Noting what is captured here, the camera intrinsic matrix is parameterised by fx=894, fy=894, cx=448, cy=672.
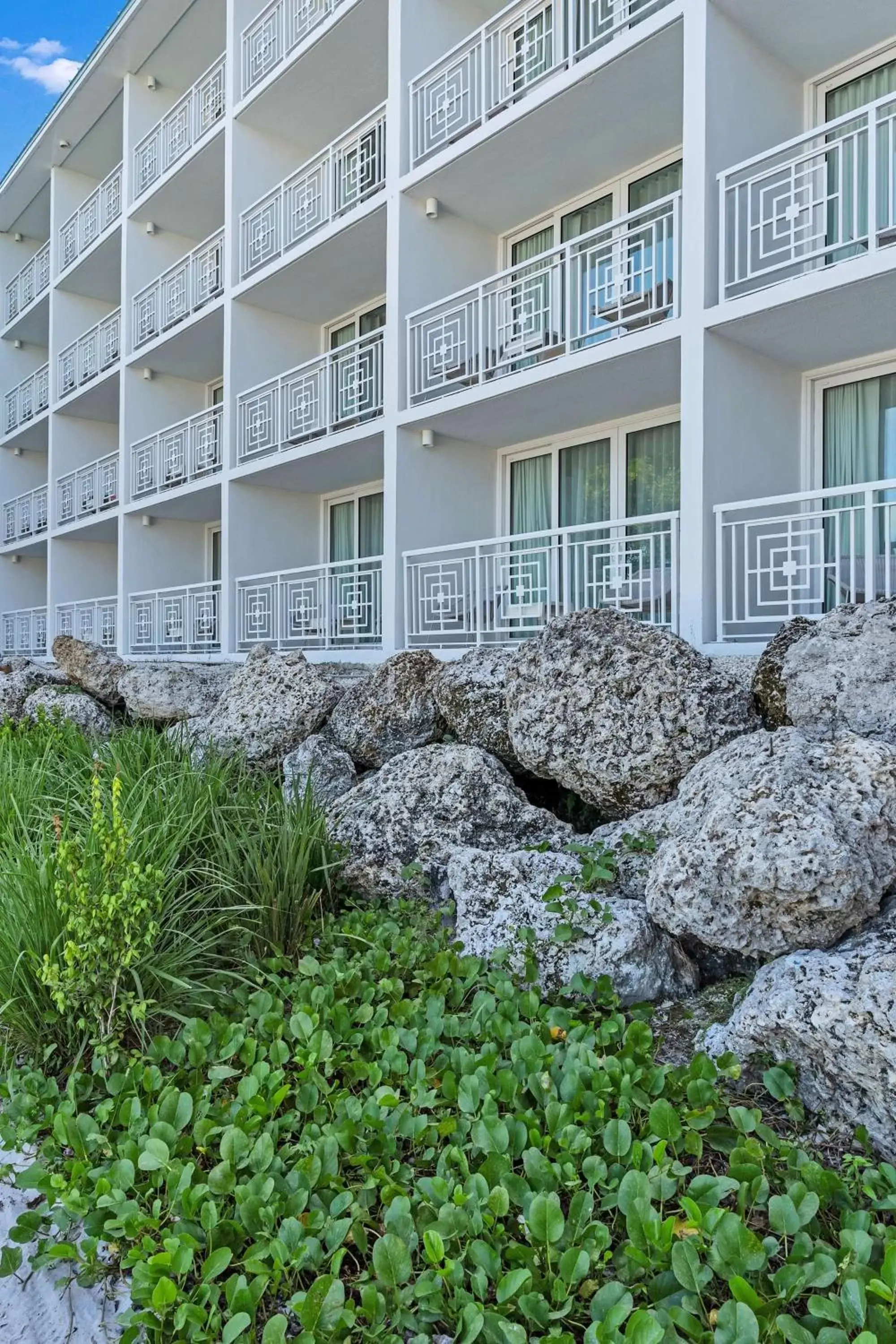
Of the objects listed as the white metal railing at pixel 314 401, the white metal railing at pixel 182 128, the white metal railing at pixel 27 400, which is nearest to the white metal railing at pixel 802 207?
the white metal railing at pixel 314 401

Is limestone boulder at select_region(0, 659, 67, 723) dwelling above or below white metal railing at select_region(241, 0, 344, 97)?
below

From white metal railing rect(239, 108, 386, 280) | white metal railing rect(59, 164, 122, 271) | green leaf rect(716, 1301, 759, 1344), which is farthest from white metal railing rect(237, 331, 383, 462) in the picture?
green leaf rect(716, 1301, 759, 1344)

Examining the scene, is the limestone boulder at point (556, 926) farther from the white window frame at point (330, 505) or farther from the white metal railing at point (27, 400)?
the white metal railing at point (27, 400)

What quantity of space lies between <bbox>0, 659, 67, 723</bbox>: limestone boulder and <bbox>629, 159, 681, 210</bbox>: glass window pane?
27.5 ft

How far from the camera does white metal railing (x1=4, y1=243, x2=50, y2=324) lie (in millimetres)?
19453

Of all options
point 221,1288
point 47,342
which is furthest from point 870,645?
point 47,342

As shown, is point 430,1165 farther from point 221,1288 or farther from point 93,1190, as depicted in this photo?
point 93,1190

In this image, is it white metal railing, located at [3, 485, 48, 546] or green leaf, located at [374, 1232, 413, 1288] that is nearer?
green leaf, located at [374, 1232, 413, 1288]

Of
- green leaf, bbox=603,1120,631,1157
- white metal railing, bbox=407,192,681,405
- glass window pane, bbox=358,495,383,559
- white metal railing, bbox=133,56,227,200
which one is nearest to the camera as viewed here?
green leaf, bbox=603,1120,631,1157

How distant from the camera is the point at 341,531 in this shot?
13.3m

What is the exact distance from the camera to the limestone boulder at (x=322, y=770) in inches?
221

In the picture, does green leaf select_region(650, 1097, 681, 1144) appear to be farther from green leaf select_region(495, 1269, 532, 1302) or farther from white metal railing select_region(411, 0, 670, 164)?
white metal railing select_region(411, 0, 670, 164)

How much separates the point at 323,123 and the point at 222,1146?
42.8ft

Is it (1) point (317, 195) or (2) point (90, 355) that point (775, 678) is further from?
(2) point (90, 355)
